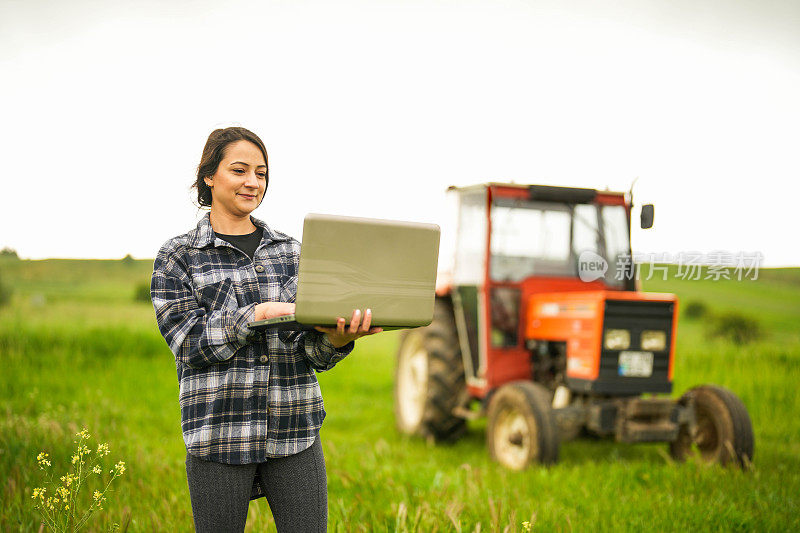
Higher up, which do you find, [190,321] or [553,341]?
[190,321]

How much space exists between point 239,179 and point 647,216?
10.3ft

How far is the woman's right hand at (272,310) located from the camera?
2.05m

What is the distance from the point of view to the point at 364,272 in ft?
6.69

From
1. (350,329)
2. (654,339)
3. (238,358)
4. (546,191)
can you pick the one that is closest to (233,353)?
(238,358)

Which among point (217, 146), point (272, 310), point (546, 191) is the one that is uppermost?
point (546, 191)

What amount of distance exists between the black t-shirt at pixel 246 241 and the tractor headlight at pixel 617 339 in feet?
11.9

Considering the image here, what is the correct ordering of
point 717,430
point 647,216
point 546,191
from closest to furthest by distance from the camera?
point 647,216
point 717,430
point 546,191

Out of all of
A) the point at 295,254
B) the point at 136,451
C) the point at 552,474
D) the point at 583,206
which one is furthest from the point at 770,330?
the point at 295,254

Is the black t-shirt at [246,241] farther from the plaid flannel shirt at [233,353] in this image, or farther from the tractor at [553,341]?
the tractor at [553,341]

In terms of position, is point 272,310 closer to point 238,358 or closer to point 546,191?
point 238,358

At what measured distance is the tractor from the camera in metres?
5.19

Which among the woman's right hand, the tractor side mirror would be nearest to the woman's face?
the woman's right hand

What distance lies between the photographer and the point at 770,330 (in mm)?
15195

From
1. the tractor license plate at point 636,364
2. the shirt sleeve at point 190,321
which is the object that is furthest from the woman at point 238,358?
the tractor license plate at point 636,364
